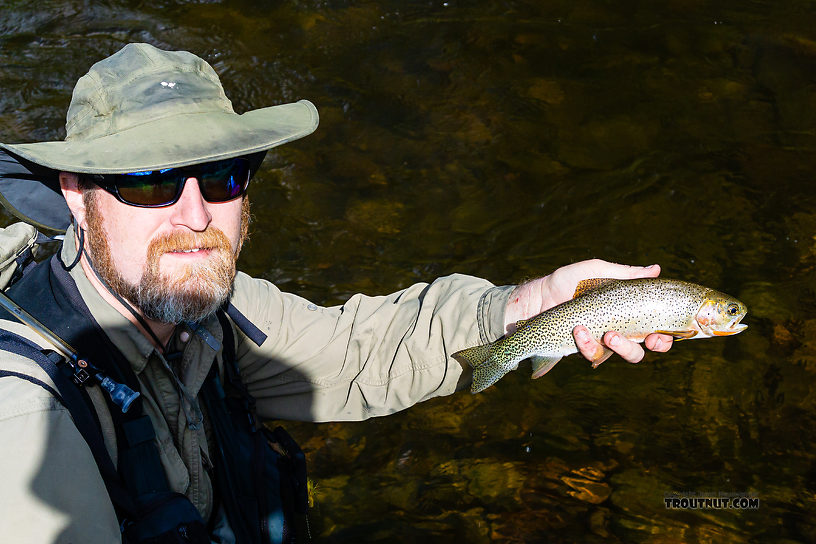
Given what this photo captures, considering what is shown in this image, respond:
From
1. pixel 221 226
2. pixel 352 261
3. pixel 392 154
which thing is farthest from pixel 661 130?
pixel 221 226

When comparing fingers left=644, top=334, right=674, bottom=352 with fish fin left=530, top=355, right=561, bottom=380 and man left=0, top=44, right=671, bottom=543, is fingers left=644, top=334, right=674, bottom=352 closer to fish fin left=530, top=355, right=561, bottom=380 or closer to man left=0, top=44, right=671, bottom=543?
man left=0, top=44, right=671, bottom=543

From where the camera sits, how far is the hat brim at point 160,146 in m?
2.74

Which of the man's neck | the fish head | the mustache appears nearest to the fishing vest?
the man's neck

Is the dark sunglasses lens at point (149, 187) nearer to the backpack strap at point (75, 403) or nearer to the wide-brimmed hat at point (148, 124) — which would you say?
the wide-brimmed hat at point (148, 124)

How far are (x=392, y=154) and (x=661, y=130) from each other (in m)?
2.49

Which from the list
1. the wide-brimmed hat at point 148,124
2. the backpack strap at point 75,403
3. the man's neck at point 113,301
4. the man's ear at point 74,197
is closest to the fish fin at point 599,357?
the wide-brimmed hat at point 148,124

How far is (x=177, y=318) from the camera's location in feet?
10.2

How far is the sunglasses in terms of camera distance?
9.62 ft

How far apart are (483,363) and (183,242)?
1416 mm

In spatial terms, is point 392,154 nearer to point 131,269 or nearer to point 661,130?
point 661,130

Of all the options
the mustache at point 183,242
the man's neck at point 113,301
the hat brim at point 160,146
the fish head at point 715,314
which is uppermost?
the hat brim at point 160,146

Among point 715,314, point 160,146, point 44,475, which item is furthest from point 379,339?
point 44,475

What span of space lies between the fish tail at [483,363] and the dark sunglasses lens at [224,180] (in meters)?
1.23

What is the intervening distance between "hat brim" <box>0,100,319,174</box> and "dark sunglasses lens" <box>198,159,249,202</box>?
179 millimetres
